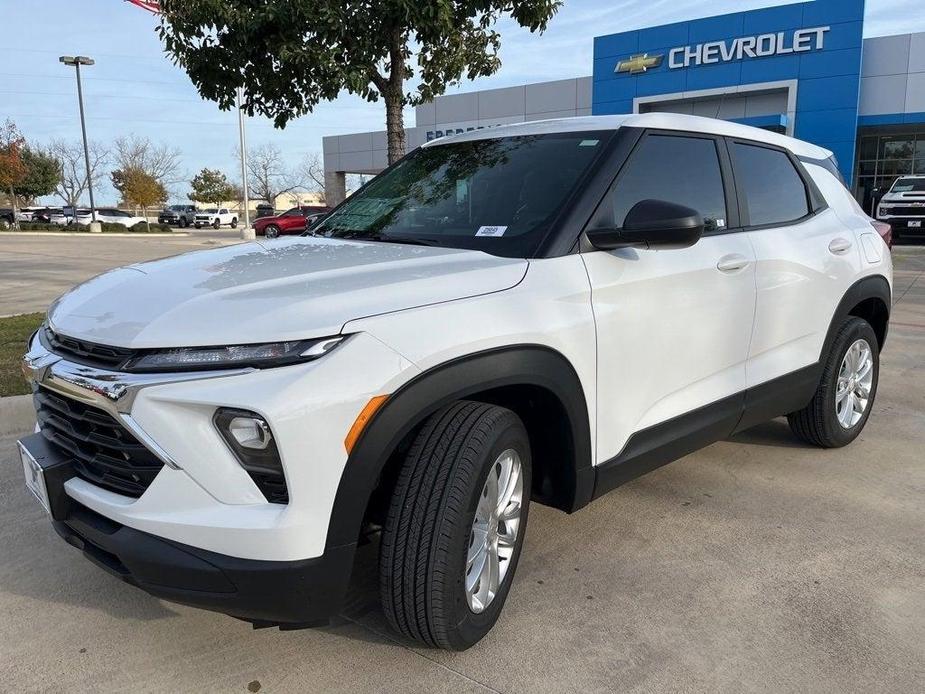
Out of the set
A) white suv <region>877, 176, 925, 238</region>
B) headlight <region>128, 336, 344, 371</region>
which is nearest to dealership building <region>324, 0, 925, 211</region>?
white suv <region>877, 176, 925, 238</region>

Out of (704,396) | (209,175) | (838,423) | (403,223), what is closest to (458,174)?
(403,223)

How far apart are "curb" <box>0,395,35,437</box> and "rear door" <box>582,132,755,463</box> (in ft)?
12.1

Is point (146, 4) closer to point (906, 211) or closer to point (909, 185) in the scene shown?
point (906, 211)

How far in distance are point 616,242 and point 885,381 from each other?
452cm

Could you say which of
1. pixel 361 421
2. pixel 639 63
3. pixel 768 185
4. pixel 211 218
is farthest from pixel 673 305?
pixel 211 218

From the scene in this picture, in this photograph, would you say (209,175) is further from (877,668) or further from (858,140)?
(877,668)

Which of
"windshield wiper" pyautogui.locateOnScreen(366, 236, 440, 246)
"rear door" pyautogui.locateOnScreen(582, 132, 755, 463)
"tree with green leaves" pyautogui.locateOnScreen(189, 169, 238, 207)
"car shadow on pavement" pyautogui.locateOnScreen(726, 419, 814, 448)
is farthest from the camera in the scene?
"tree with green leaves" pyautogui.locateOnScreen(189, 169, 238, 207)

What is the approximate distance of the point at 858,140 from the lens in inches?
1109

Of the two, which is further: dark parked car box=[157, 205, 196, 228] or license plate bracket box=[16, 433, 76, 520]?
dark parked car box=[157, 205, 196, 228]

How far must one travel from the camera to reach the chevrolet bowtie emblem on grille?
27.2 m

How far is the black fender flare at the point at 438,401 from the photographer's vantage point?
1982 millimetres

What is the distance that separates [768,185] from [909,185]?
21.1 metres

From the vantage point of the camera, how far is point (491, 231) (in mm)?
2766

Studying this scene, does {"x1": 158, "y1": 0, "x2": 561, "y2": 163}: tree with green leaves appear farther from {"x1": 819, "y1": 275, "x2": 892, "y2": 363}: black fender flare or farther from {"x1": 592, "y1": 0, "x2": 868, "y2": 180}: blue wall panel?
{"x1": 592, "y1": 0, "x2": 868, "y2": 180}: blue wall panel
